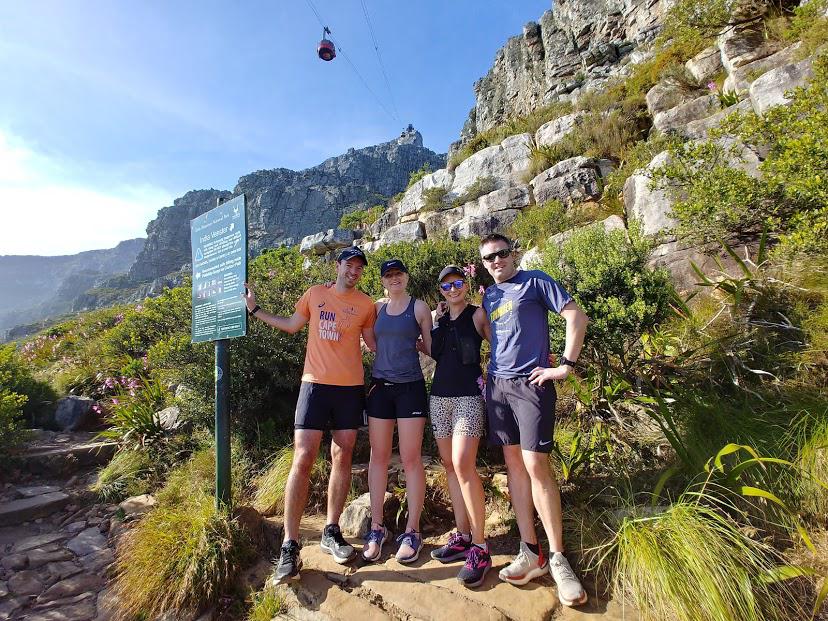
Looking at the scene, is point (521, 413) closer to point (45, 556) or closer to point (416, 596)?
point (416, 596)

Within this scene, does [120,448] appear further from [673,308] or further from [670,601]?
[673,308]

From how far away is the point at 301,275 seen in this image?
5582 millimetres

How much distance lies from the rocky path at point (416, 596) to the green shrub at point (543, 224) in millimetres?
6543

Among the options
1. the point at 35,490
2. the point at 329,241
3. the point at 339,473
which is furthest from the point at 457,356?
the point at 329,241

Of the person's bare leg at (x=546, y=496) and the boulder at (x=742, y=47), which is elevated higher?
the boulder at (x=742, y=47)

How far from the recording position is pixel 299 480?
111 inches

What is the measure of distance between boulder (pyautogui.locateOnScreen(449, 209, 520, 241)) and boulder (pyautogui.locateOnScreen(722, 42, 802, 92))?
4.70 meters

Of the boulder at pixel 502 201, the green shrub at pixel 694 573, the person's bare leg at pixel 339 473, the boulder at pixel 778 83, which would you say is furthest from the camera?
the boulder at pixel 502 201

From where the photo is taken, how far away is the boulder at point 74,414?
6719 mm

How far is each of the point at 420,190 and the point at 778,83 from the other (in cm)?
945

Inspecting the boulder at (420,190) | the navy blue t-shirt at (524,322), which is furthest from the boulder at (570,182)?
the navy blue t-shirt at (524,322)

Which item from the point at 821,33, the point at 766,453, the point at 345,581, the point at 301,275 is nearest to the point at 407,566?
the point at 345,581

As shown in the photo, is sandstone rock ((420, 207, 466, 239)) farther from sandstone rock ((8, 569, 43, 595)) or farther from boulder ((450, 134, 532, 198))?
sandstone rock ((8, 569, 43, 595))

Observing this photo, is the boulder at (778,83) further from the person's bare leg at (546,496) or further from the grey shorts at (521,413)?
the person's bare leg at (546,496)
